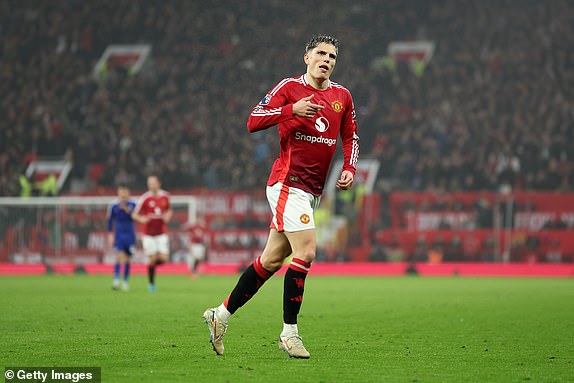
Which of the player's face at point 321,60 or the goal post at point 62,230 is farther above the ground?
the player's face at point 321,60

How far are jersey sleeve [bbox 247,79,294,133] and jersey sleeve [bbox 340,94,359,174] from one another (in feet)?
1.94

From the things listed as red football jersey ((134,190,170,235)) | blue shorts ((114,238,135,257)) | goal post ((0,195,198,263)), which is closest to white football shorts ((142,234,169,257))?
red football jersey ((134,190,170,235))

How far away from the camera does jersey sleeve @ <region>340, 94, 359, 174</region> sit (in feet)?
25.7

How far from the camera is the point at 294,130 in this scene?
7543 mm

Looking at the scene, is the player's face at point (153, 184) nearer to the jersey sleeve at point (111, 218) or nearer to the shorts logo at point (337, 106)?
the jersey sleeve at point (111, 218)

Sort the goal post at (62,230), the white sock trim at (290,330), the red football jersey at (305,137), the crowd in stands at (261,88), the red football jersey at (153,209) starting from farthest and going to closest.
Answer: the crowd in stands at (261,88) → the goal post at (62,230) → the red football jersey at (153,209) → the red football jersey at (305,137) → the white sock trim at (290,330)

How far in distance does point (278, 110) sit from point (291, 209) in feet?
2.52

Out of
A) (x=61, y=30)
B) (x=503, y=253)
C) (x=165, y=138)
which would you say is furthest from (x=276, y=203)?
(x=61, y=30)

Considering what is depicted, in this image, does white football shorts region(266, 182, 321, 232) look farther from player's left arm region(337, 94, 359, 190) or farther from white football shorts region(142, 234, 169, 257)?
white football shorts region(142, 234, 169, 257)

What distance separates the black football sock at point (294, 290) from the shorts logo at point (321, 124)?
1028mm

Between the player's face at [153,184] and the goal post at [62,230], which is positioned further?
the goal post at [62,230]

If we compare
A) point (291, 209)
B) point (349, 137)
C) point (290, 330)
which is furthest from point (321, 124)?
point (290, 330)

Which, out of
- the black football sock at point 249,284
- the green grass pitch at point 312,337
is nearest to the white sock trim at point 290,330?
the green grass pitch at point 312,337

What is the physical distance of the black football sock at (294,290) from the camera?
292 inches
